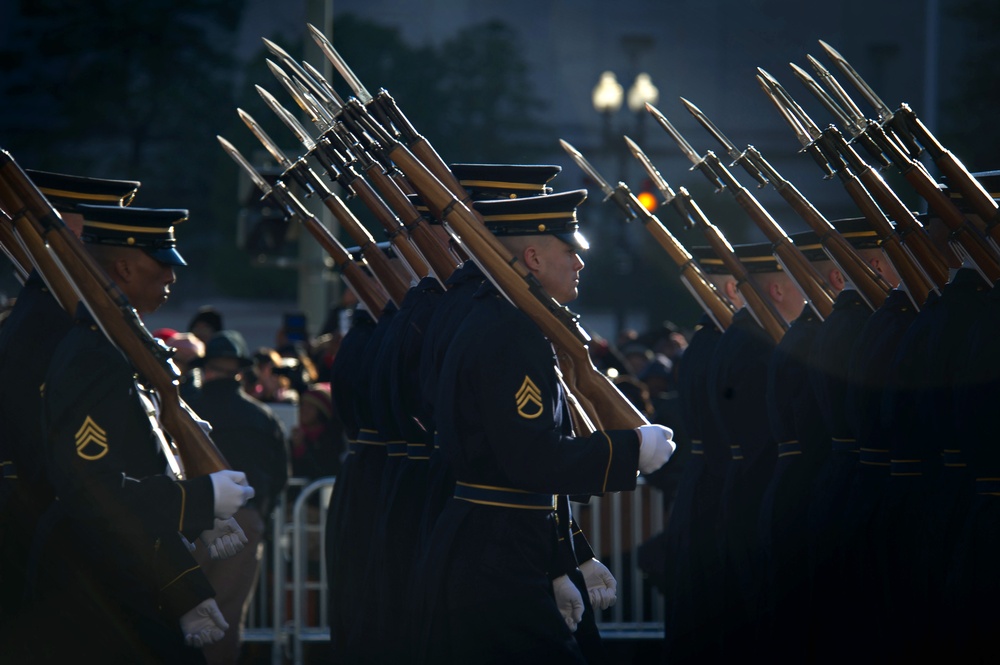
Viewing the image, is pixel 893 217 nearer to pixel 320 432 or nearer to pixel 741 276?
pixel 741 276

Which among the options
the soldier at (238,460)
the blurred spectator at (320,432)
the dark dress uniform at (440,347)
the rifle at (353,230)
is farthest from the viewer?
the blurred spectator at (320,432)

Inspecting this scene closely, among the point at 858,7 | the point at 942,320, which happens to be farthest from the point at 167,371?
the point at 858,7

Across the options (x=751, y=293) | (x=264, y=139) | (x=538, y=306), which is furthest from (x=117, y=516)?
(x=751, y=293)

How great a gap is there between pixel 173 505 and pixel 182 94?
85.0ft

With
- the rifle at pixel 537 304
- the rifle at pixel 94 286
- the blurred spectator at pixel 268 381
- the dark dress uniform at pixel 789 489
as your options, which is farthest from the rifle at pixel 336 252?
the blurred spectator at pixel 268 381

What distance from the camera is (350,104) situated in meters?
5.37

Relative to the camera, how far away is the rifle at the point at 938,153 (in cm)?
484

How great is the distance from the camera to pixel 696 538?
22.3 ft

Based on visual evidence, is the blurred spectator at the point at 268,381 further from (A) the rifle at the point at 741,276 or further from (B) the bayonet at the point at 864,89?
(B) the bayonet at the point at 864,89

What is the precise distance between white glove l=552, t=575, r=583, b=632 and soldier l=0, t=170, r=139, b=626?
5.00 feet

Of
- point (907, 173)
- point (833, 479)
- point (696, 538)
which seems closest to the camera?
point (907, 173)

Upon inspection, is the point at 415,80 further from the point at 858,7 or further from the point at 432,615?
the point at 432,615

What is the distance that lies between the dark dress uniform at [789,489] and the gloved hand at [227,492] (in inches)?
92.2

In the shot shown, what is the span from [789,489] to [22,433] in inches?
117
